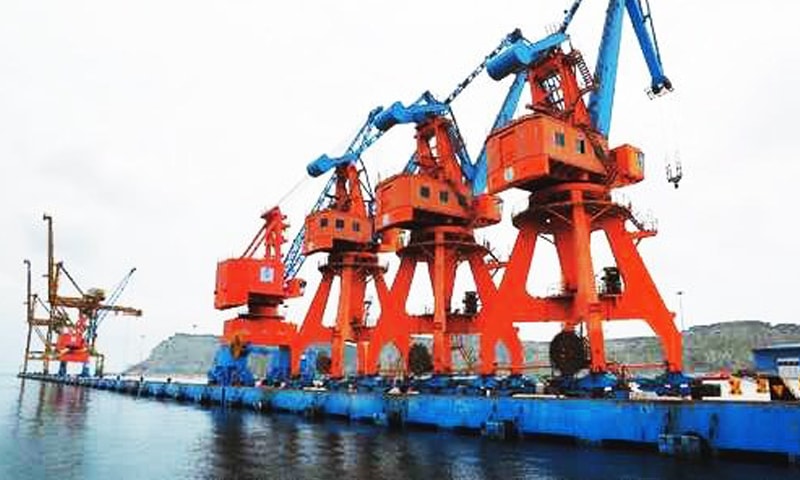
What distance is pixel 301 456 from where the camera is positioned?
2423 centimetres

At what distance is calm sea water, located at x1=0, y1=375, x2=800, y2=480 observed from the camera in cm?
2000

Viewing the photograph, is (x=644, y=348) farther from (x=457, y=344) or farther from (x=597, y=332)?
(x=597, y=332)

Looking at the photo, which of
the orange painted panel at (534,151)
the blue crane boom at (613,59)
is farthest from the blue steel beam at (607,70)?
the orange painted panel at (534,151)

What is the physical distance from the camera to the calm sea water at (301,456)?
2000cm

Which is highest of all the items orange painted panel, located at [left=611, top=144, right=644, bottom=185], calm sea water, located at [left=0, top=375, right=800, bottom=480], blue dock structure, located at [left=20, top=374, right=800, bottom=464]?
orange painted panel, located at [left=611, top=144, right=644, bottom=185]

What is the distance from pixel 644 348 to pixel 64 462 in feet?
526

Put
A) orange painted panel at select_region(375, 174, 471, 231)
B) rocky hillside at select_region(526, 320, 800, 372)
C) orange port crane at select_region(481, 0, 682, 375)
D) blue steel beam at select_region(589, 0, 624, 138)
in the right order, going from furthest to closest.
A: rocky hillside at select_region(526, 320, 800, 372) → orange painted panel at select_region(375, 174, 471, 231) → blue steel beam at select_region(589, 0, 624, 138) → orange port crane at select_region(481, 0, 682, 375)

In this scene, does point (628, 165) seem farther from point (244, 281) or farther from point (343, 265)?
point (244, 281)

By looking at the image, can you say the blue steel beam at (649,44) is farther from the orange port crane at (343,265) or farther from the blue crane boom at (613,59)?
the orange port crane at (343,265)

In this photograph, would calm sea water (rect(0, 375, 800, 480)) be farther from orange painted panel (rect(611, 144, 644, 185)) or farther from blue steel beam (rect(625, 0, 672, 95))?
blue steel beam (rect(625, 0, 672, 95))

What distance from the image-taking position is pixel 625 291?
3034 cm

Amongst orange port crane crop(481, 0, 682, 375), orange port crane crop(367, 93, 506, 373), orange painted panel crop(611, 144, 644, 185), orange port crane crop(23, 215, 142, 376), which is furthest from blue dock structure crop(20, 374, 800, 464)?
orange port crane crop(23, 215, 142, 376)

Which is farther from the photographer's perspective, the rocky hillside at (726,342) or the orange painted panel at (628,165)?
the rocky hillside at (726,342)

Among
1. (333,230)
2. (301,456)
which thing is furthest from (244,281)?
(301,456)
